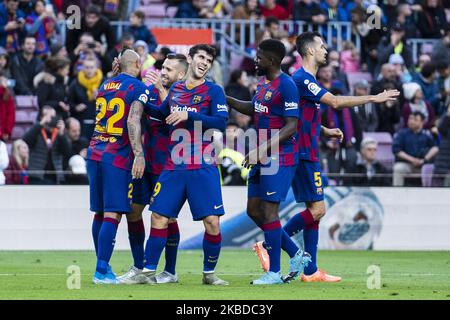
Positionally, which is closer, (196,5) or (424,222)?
(424,222)

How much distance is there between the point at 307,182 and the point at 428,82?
481 inches

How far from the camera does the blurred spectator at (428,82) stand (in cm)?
2534

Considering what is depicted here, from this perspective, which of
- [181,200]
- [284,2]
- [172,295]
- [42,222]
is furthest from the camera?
[284,2]

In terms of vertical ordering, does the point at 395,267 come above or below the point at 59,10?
below

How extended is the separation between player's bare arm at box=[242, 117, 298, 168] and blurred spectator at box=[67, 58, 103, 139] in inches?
361

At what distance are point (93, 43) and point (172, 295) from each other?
12414 millimetres

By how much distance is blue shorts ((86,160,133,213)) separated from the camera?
43.1 ft

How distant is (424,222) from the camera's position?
2022 centimetres

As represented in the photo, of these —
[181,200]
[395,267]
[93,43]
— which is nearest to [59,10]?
[93,43]

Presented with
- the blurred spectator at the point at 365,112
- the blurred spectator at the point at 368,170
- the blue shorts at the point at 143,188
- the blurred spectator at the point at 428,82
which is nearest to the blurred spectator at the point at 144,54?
the blurred spectator at the point at 368,170

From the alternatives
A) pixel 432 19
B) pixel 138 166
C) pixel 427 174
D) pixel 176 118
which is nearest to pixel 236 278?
pixel 138 166

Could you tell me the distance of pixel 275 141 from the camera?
1327 centimetres

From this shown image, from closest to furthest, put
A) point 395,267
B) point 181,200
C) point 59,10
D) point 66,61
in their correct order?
point 181,200 < point 395,267 < point 66,61 < point 59,10

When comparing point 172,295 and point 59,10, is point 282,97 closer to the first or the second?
point 172,295
